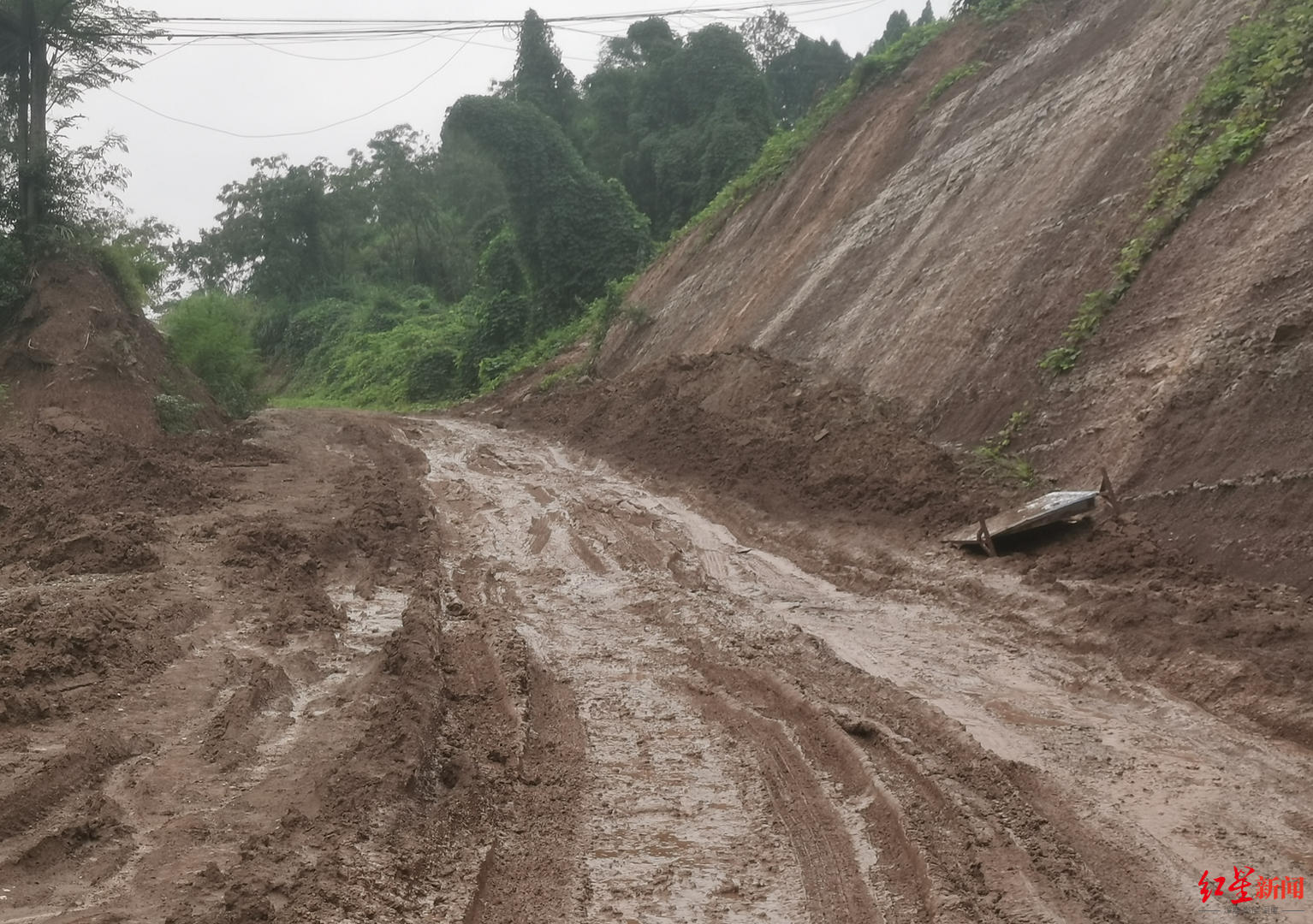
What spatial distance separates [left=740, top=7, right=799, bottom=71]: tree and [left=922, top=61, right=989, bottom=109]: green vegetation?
2967 cm

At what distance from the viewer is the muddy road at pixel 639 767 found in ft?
12.6

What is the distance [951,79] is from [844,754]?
58.9ft

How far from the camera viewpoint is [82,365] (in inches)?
650

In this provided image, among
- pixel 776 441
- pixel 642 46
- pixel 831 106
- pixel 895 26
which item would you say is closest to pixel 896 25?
pixel 895 26

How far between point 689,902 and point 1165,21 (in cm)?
1501

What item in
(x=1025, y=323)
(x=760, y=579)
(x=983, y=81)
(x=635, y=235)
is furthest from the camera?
(x=635, y=235)

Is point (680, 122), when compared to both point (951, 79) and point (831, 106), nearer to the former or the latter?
point (831, 106)

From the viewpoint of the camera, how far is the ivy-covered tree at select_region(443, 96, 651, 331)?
31.0 meters

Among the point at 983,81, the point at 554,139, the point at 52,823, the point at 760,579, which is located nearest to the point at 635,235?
the point at 554,139

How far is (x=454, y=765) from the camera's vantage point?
4973mm

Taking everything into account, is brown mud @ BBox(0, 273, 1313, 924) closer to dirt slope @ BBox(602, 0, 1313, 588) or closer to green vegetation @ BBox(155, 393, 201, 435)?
dirt slope @ BBox(602, 0, 1313, 588)

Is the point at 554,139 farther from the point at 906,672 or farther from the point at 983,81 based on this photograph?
the point at 906,672

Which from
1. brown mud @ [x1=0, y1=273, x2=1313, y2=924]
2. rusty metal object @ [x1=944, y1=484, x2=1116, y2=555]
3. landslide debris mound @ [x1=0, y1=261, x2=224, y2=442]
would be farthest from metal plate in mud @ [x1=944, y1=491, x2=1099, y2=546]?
landslide debris mound @ [x1=0, y1=261, x2=224, y2=442]

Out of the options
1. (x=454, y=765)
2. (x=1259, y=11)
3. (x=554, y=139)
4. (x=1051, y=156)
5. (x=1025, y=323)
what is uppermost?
(x=554, y=139)
